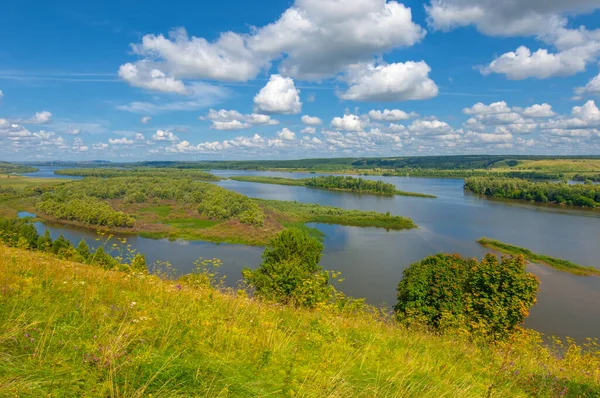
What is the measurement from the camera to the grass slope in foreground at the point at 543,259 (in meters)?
30.7

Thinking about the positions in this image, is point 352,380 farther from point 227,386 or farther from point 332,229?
point 332,229

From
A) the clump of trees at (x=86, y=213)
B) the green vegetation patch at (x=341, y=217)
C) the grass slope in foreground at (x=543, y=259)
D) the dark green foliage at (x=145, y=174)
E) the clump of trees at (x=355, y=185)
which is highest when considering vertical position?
the dark green foliage at (x=145, y=174)

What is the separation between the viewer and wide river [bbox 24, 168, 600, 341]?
2361 centimetres

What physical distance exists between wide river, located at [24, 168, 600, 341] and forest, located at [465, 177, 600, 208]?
7805 millimetres

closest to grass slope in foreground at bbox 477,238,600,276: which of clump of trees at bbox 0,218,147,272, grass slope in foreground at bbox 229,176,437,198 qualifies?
clump of trees at bbox 0,218,147,272

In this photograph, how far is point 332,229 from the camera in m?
47.7

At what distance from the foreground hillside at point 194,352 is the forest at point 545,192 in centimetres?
8452

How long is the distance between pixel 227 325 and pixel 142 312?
97 centimetres

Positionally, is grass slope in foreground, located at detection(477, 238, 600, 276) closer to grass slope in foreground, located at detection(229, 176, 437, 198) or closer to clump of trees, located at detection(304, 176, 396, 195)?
grass slope in foreground, located at detection(229, 176, 437, 198)

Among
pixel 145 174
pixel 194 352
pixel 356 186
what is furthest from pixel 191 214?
pixel 145 174

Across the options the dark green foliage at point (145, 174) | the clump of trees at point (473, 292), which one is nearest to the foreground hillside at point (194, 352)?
the clump of trees at point (473, 292)

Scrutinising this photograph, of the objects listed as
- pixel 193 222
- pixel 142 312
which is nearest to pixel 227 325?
pixel 142 312

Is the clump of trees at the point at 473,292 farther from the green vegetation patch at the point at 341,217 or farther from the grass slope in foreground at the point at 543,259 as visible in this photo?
the green vegetation patch at the point at 341,217

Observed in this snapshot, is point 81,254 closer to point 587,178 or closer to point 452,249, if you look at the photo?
point 452,249
